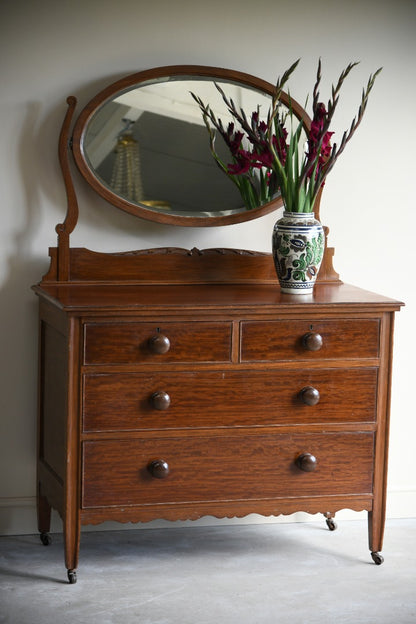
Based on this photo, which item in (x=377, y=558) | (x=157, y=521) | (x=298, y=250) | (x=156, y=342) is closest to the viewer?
(x=156, y=342)

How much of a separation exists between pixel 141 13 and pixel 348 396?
1486 mm

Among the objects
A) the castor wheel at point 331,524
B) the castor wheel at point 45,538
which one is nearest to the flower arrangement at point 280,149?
the castor wheel at point 331,524

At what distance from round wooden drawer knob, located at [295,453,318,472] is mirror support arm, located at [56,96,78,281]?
0.99m

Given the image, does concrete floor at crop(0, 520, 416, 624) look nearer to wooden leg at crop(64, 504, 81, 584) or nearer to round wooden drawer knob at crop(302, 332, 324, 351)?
wooden leg at crop(64, 504, 81, 584)

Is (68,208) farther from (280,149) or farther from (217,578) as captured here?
(217,578)

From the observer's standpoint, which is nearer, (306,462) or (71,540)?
(71,540)

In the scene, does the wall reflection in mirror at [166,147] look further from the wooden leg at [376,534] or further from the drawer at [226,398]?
the wooden leg at [376,534]

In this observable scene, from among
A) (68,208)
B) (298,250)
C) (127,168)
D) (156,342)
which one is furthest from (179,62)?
(156,342)

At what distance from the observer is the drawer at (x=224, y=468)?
2734mm

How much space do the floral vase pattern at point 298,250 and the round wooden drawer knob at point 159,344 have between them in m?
0.50

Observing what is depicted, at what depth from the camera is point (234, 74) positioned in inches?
123

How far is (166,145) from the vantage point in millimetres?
3086

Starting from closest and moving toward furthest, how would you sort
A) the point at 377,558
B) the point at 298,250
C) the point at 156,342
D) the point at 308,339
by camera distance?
1. the point at 156,342
2. the point at 308,339
3. the point at 298,250
4. the point at 377,558

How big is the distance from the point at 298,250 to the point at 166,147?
599 millimetres
